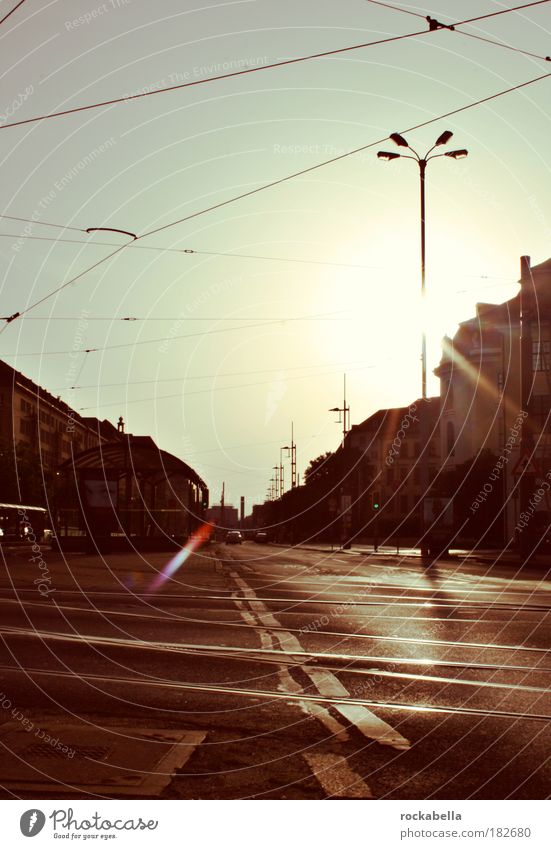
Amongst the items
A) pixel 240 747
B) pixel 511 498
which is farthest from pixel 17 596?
pixel 511 498

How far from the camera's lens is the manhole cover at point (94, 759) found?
5394mm

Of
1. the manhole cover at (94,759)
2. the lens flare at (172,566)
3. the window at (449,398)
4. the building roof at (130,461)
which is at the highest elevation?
the window at (449,398)

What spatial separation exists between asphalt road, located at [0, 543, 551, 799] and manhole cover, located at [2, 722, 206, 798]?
0.01 metres

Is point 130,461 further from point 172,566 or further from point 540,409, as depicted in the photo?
point 540,409

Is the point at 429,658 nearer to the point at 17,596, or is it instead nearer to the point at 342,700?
the point at 342,700

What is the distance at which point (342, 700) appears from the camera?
8.27 metres

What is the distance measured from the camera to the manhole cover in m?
5.39

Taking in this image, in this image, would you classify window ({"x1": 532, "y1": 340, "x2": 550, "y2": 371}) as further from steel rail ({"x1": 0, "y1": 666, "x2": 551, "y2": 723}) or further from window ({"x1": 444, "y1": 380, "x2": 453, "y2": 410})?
steel rail ({"x1": 0, "y1": 666, "x2": 551, "y2": 723})

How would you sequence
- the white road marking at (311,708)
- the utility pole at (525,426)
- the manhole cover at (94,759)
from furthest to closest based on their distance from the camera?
the utility pole at (525,426) → the white road marking at (311,708) → the manhole cover at (94,759)

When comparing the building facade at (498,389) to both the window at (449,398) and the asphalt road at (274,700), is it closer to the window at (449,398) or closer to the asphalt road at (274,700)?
the window at (449,398)

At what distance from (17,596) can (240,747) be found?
13.6 meters

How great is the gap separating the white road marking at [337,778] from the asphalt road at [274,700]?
2 cm

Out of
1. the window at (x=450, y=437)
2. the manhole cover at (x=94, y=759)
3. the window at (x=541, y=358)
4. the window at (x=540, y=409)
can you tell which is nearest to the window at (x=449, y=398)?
the window at (x=450, y=437)

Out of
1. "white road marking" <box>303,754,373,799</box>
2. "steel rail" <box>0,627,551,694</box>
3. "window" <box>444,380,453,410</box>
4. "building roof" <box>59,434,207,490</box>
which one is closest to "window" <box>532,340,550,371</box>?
"window" <box>444,380,453,410</box>
